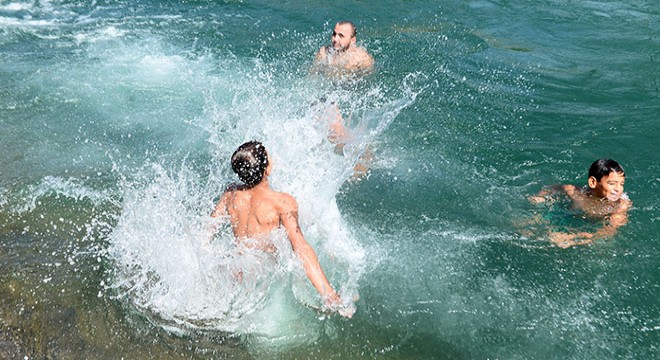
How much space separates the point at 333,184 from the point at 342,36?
350 cm

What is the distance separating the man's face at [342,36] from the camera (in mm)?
8203

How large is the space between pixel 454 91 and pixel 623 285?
13.6 ft

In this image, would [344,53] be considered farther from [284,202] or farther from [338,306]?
[338,306]

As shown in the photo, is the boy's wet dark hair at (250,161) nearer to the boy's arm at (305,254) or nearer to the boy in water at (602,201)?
the boy's arm at (305,254)

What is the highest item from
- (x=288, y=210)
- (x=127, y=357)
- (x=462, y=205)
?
(x=288, y=210)

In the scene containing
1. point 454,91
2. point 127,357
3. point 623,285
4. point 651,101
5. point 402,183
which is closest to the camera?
point 127,357

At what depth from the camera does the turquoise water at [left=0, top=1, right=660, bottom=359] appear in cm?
434

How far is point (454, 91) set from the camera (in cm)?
819

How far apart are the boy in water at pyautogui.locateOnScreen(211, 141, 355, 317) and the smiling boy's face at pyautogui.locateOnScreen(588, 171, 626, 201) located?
2.79 metres

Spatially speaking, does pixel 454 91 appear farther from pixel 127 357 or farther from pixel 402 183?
pixel 127 357

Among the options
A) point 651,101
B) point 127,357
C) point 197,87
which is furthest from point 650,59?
point 127,357

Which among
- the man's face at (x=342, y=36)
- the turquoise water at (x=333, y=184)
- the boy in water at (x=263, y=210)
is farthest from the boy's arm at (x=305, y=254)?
the man's face at (x=342, y=36)

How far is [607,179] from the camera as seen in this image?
5.26 m

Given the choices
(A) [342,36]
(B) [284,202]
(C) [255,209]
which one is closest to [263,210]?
(C) [255,209]
